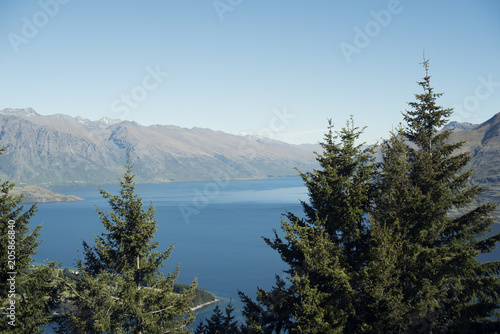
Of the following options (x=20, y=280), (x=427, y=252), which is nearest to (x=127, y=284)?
(x=20, y=280)

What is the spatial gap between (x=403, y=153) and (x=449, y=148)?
4.33m

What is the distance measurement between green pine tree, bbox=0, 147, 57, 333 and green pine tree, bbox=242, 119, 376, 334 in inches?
354

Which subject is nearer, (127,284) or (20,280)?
(20,280)

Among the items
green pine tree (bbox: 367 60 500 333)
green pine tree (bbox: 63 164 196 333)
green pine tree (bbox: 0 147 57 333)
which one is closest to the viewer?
green pine tree (bbox: 367 60 500 333)

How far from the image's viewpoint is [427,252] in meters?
15.2

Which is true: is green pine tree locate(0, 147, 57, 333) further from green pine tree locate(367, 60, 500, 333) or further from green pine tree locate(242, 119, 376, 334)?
green pine tree locate(367, 60, 500, 333)

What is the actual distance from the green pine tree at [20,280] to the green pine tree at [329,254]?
900cm

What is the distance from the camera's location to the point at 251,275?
10425 centimetres

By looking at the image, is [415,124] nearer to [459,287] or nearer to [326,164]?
[326,164]

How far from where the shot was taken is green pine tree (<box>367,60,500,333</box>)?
45.7 ft

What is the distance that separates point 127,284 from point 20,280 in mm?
4416

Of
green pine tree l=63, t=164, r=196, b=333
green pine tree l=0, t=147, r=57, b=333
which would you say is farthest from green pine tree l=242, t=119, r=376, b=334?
green pine tree l=0, t=147, r=57, b=333

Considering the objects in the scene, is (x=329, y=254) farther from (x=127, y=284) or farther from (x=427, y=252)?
(x=127, y=284)

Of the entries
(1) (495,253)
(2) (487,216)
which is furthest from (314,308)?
(1) (495,253)
